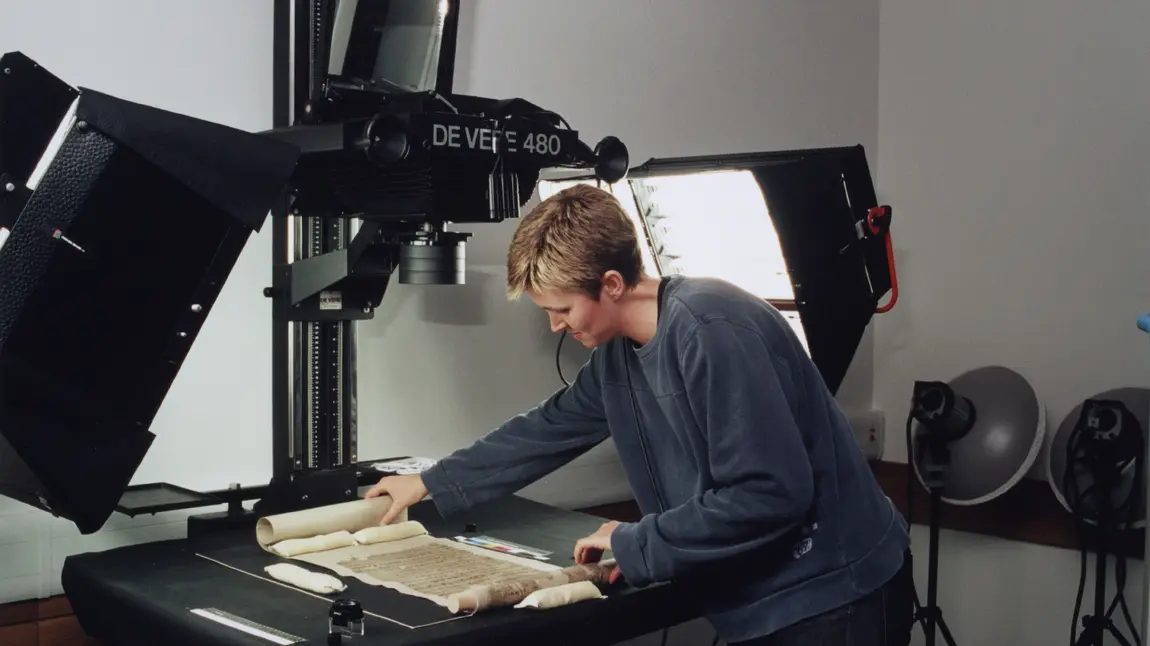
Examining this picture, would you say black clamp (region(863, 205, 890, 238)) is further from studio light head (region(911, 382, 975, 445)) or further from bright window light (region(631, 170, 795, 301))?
studio light head (region(911, 382, 975, 445))

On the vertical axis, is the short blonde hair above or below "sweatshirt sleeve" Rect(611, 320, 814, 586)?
above

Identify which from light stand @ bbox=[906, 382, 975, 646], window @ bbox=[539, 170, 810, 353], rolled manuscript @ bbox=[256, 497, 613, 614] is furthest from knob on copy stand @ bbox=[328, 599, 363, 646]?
light stand @ bbox=[906, 382, 975, 646]

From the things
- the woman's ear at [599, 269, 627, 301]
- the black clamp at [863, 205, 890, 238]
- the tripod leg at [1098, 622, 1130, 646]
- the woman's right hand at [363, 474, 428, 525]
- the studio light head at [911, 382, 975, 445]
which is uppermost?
the black clamp at [863, 205, 890, 238]

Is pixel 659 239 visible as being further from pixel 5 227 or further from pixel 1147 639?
pixel 5 227

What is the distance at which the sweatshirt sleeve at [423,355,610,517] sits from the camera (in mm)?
A: 1932

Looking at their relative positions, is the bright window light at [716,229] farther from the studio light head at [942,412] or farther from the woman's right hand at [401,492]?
the woman's right hand at [401,492]

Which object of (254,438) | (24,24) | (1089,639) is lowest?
(1089,639)

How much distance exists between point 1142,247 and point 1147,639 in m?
1.54

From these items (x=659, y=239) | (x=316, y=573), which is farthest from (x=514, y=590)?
(x=659, y=239)

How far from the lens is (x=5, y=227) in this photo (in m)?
1.43

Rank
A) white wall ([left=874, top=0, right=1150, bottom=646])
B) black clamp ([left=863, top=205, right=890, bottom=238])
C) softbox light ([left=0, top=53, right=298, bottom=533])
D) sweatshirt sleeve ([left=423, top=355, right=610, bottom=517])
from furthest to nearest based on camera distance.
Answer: white wall ([left=874, top=0, right=1150, bottom=646]), black clamp ([left=863, top=205, right=890, bottom=238]), sweatshirt sleeve ([left=423, top=355, right=610, bottom=517]), softbox light ([left=0, top=53, right=298, bottom=533])

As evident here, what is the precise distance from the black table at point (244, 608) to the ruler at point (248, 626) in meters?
0.01

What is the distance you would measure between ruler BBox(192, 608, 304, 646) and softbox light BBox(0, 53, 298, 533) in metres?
0.22

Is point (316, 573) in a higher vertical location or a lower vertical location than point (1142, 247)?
lower
